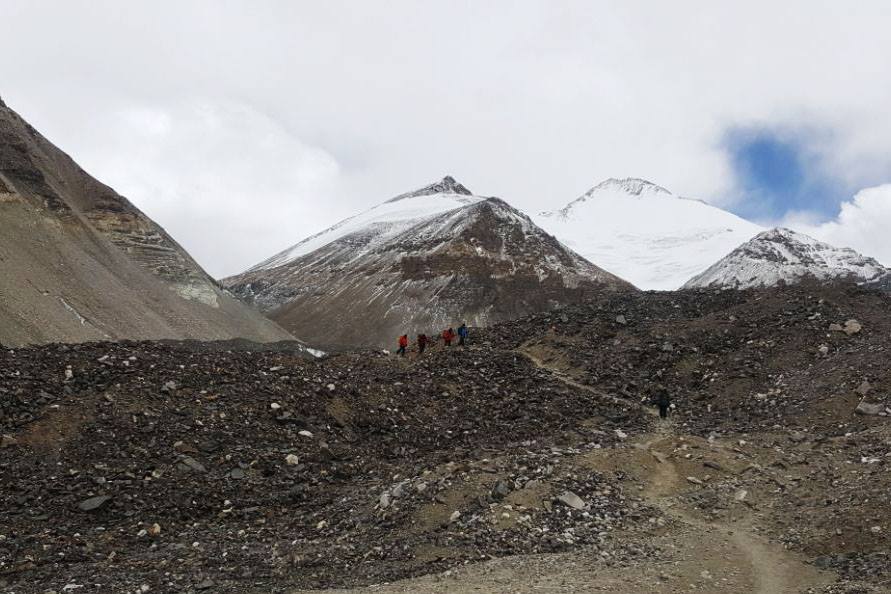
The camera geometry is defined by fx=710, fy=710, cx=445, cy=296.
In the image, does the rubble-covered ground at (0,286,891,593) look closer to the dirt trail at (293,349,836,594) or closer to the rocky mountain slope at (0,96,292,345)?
the dirt trail at (293,349,836,594)

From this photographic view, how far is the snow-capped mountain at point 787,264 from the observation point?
374 ft

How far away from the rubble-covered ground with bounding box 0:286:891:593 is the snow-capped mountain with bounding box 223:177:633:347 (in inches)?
2498

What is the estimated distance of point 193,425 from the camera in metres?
15.3

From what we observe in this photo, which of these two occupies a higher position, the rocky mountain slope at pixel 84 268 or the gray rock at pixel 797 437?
the rocky mountain slope at pixel 84 268

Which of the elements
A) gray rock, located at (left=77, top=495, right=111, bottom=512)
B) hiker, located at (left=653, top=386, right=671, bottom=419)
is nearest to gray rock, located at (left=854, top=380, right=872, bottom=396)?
hiker, located at (left=653, top=386, right=671, bottom=419)

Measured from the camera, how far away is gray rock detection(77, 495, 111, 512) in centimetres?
1268

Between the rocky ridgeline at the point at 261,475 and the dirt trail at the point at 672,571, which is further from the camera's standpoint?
the rocky ridgeline at the point at 261,475

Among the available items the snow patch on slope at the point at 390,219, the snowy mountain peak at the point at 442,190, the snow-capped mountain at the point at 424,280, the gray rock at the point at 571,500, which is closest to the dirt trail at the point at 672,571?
the gray rock at the point at 571,500

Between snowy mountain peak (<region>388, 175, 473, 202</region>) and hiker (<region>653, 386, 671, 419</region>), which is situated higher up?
snowy mountain peak (<region>388, 175, 473, 202</region>)

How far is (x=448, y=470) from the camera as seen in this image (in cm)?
1366

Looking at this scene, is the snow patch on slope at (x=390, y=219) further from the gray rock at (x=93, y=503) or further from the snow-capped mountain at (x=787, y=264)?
the gray rock at (x=93, y=503)

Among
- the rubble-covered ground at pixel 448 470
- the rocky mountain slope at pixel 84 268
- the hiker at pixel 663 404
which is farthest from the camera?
the rocky mountain slope at pixel 84 268

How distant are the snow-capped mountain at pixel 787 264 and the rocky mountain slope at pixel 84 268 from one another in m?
79.9

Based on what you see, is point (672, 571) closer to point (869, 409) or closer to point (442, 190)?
point (869, 409)
